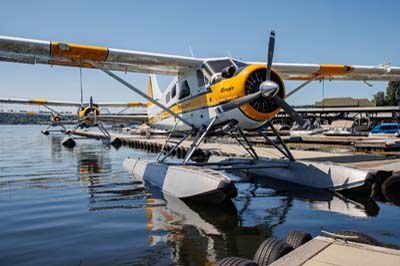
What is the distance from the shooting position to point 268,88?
795 cm

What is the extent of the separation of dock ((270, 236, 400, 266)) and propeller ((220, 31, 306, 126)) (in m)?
4.92

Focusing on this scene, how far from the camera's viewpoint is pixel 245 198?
8.77 meters

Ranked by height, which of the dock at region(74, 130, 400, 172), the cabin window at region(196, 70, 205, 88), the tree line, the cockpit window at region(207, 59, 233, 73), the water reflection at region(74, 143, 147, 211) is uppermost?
the tree line

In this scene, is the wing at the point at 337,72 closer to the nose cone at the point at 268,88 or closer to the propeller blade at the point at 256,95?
the propeller blade at the point at 256,95

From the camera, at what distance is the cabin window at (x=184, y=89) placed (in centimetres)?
1136

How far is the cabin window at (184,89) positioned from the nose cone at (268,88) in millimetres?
3656

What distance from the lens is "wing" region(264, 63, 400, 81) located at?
1239 centimetres

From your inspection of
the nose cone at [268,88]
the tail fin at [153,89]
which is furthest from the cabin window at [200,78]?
the tail fin at [153,89]

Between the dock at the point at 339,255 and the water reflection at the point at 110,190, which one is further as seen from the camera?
the water reflection at the point at 110,190

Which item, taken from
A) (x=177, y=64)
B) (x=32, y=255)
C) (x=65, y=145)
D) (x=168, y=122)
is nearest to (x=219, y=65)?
(x=177, y=64)

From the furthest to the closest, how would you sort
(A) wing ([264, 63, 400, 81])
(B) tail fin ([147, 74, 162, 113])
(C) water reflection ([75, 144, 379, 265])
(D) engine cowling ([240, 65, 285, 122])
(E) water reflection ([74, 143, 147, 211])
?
(B) tail fin ([147, 74, 162, 113]) < (A) wing ([264, 63, 400, 81]) < (D) engine cowling ([240, 65, 285, 122]) < (E) water reflection ([74, 143, 147, 211]) < (C) water reflection ([75, 144, 379, 265])

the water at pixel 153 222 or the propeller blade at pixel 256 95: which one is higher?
the propeller blade at pixel 256 95

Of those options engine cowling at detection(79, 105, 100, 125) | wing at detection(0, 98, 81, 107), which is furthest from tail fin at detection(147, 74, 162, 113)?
wing at detection(0, 98, 81, 107)

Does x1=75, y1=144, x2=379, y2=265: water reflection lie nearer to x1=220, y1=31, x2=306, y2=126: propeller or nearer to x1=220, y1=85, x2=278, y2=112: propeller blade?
x1=220, y1=31, x2=306, y2=126: propeller
